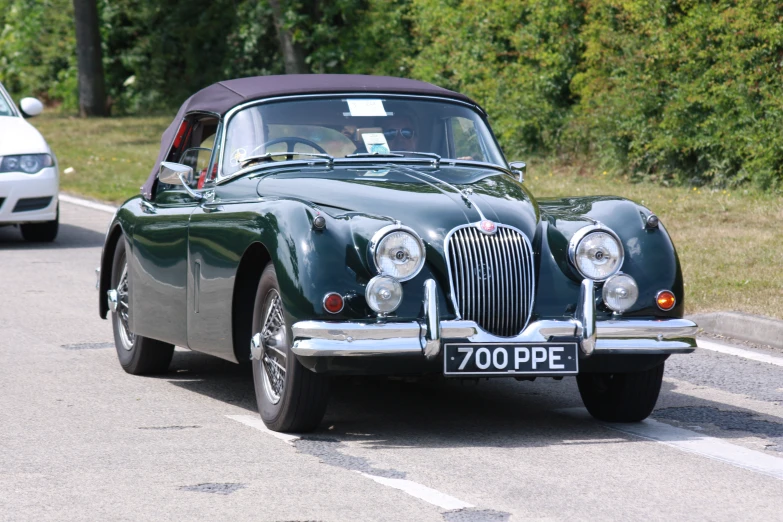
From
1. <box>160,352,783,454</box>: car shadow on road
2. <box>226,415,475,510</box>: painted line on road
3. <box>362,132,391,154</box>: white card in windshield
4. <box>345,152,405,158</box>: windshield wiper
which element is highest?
<box>362,132,391,154</box>: white card in windshield

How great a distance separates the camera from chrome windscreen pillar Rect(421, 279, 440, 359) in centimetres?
562

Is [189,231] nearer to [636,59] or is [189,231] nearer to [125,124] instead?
[636,59]

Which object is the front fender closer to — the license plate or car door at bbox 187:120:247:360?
the license plate

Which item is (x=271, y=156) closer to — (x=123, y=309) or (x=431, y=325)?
(x=123, y=309)

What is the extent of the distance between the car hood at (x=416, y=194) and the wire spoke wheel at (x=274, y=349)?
0.48 meters

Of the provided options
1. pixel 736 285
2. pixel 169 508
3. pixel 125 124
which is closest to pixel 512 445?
pixel 169 508

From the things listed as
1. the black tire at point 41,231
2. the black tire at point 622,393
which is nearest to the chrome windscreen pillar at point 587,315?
the black tire at point 622,393

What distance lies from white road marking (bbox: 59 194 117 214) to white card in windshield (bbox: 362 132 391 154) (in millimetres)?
10130

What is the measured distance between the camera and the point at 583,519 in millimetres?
4668

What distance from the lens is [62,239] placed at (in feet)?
46.8

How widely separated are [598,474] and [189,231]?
8.29ft

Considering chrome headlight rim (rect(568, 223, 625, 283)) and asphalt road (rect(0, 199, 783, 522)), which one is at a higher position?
chrome headlight rim (rect(568, 223, 625, 283))

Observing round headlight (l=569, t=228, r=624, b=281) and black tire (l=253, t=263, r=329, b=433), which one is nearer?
black tire (l=253, t=263, r=329, b=433)

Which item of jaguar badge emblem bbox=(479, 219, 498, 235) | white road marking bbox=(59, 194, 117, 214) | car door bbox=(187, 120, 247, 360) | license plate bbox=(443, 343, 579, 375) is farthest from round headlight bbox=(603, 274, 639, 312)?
white road marking bbox=(59, 194, 117, 214)
